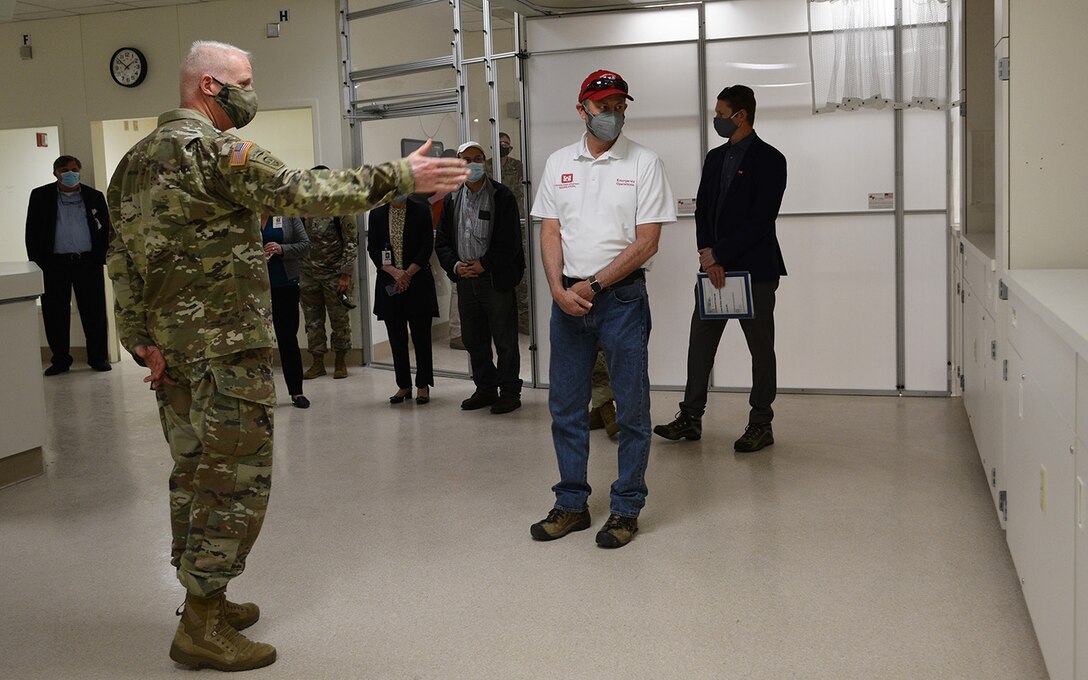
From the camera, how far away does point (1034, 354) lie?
9.48 feet

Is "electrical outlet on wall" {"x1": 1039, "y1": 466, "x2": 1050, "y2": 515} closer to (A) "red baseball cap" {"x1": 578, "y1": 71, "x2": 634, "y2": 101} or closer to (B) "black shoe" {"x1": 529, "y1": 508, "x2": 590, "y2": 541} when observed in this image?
(B) "black shoe" {"x1": 529, "y1": 508, "x2": 590, "y2": 541}

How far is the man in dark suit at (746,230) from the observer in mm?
5363

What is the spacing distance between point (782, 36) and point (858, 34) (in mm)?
487

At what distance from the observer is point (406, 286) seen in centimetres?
719

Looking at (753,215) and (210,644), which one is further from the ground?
(753,215)

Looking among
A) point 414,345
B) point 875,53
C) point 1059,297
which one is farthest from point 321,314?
point 1059,297

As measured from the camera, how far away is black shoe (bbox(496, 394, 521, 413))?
6793 millimetres

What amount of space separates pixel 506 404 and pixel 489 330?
0.53m

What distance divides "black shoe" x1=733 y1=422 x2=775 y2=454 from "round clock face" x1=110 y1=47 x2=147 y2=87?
6.63 m

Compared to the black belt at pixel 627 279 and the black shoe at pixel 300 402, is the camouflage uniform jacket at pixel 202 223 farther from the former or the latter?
the black shoe at pixel 300 402

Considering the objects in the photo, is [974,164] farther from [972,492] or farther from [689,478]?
[689,478]

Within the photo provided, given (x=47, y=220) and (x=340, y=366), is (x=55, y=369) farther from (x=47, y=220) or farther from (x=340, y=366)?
(x=340, y=366)

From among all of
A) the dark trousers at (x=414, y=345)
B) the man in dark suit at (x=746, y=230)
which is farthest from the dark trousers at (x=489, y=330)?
the man in dark suit at (x=746, y=230)

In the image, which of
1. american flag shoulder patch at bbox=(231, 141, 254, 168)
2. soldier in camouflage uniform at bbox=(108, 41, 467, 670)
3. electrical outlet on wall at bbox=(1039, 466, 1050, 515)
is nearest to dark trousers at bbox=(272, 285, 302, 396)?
soldier in camouflage uniform at bbox=(108, 41, 467, 670)
